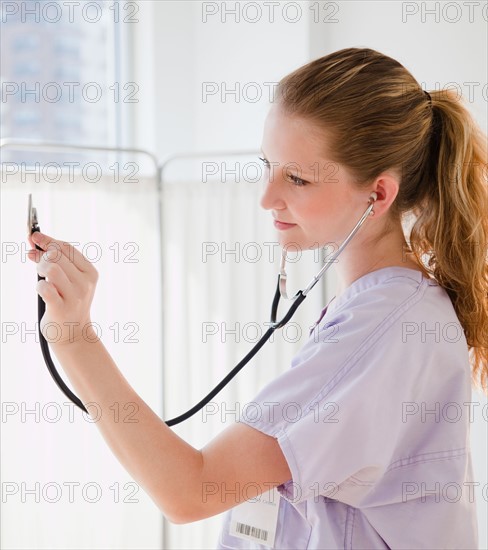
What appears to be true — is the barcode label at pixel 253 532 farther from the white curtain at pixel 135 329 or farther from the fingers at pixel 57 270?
the white curtain at pixel 135 329

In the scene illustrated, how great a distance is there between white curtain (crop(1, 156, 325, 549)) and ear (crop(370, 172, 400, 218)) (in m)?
1.00

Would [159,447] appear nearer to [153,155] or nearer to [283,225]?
[283,225]

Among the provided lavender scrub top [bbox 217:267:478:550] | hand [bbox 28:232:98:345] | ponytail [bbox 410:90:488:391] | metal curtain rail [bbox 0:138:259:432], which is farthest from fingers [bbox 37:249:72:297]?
metal curtain rail [bbox 0:138:259:432]

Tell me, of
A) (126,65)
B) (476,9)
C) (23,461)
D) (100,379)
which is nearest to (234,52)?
(126,65)

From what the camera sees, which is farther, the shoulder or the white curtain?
the white curtain

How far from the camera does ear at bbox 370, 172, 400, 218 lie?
105 cm

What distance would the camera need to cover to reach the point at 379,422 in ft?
3.05

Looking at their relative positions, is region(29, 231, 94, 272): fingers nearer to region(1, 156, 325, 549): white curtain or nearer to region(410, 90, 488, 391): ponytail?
region(410, 90, 488, 391): ponytail

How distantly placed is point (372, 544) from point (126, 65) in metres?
2.06

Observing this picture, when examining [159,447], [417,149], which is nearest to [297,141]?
[417,149]

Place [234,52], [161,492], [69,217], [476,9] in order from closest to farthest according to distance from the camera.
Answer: [161,492] < [476,9] < [69,217] < [234,52]

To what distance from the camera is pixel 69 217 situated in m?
1.94

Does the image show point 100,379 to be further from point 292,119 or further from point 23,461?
point 23,461

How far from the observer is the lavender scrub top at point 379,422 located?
3.00 feet
